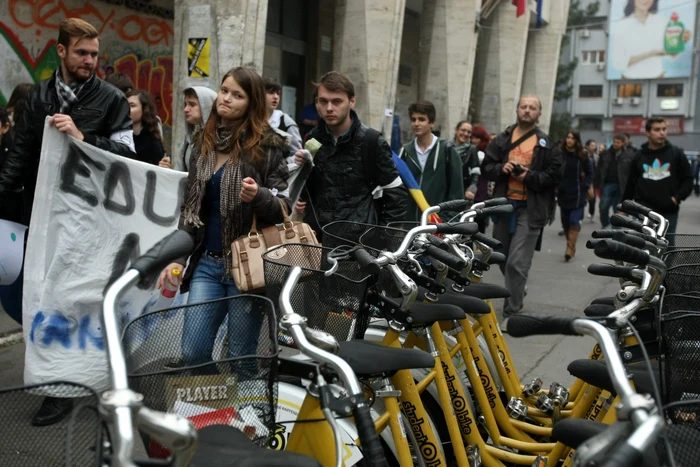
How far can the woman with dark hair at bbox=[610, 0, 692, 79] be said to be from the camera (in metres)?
60.5

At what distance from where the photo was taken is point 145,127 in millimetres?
5863

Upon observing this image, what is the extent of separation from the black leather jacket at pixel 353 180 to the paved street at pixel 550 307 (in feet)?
5.51

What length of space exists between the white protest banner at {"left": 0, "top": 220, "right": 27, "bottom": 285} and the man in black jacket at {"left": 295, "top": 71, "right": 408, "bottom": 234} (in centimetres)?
159

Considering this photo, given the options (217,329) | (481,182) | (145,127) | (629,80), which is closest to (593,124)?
(629,80)

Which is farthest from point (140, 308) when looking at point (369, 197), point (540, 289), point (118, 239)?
point (540, 289)

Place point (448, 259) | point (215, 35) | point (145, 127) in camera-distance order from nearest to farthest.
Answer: point (448, 259) → point (145, 127) → point (215, 35)

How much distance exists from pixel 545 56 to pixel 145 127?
1929 centimetres

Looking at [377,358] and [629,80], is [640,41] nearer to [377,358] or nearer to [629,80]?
[629,80]

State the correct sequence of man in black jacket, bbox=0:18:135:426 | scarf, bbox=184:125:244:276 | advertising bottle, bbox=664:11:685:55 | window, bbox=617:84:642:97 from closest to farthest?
scarf, bbox=184:125:244:276 → man in black jacket, bbox=0:18:135:426 → advertising bottle, bbox=664:11:685:55 → window, bbox=617:84:642:97

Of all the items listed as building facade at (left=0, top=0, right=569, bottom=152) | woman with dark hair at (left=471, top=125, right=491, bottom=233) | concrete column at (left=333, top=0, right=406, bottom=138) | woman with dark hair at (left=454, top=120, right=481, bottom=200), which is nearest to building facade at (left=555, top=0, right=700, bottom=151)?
building facade at (left=0, top=0, right=569, bottom=152)

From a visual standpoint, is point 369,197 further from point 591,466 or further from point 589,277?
point 589,277

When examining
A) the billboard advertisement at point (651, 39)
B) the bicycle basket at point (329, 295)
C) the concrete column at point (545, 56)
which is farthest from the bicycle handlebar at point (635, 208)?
the billboard advertisement at point (651, 39)

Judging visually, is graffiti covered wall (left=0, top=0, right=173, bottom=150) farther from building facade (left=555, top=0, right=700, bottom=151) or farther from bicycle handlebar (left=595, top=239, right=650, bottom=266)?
building facade (left=555, top=0, right=700, bottom=151)

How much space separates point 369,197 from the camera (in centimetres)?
471
